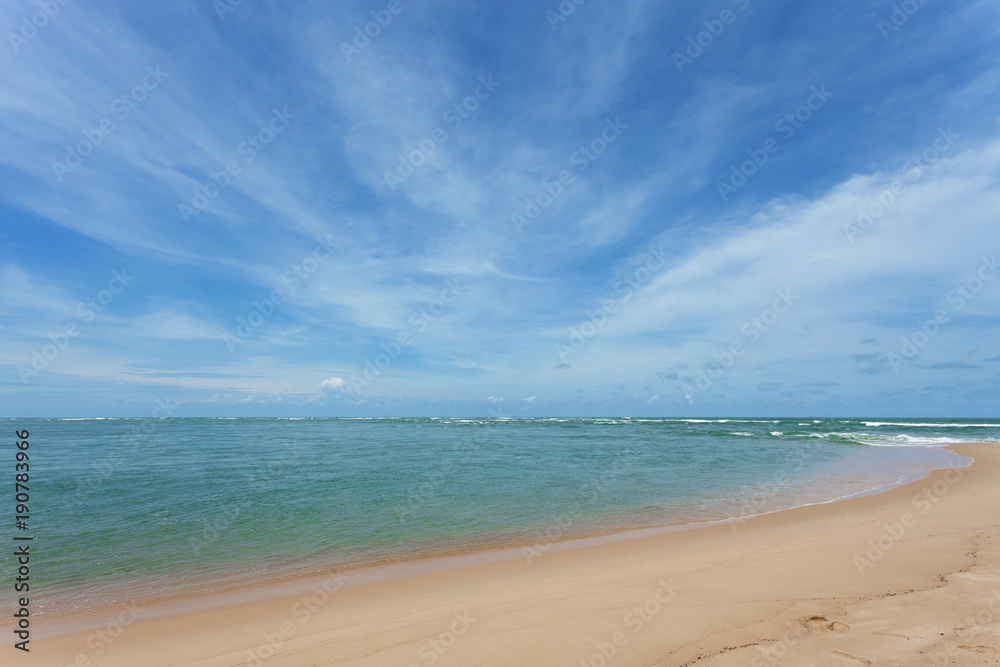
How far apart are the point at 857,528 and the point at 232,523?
52.0 feet

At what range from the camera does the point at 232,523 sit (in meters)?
12.4

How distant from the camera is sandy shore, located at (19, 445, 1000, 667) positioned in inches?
201

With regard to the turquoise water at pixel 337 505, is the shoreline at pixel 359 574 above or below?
below

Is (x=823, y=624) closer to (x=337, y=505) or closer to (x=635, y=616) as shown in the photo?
(x=635, y=616)

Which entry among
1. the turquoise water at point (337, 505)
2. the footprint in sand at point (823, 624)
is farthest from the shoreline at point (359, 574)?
the footprint in sand at point (823, 624)

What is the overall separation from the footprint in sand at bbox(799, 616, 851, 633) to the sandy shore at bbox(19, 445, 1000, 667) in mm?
31

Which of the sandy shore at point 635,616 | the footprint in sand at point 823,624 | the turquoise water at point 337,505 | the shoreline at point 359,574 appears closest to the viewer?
the sandy shore at point 635,616

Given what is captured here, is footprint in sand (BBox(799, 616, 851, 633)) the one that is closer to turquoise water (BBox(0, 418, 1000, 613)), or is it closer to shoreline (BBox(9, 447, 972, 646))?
shoreline (BBox(9, 447, 972, 646))

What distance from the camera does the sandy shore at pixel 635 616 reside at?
5.09 m

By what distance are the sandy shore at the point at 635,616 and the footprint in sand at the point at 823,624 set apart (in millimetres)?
31

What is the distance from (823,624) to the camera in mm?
5469

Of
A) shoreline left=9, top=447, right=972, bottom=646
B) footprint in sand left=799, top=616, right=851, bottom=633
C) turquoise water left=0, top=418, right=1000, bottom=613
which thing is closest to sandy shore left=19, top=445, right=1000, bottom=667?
footprint in sand left=799, top=616, right=851, bottom=633

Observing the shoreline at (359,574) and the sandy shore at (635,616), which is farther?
the shoreline at (359,574)

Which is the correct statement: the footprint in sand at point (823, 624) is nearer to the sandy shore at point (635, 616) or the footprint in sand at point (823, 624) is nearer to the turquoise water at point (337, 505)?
the sandy shore at point (635, 616)
